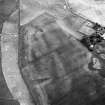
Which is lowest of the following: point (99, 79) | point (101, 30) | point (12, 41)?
point (99, 79)

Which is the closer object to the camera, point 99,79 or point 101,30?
point 99,79

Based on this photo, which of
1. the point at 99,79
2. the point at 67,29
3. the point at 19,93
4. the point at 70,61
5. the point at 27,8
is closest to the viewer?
the point at 19,93

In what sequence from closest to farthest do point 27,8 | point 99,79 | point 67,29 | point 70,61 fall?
point 99,79 < point 70,61 < point 67,29 < point 27,8

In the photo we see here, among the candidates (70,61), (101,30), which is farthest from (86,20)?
(70,61)

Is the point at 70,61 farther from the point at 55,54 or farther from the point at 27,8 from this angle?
the point at 27,8

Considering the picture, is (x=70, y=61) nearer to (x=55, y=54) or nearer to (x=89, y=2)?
(x=55, y=54)

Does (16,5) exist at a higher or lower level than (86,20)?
higher
